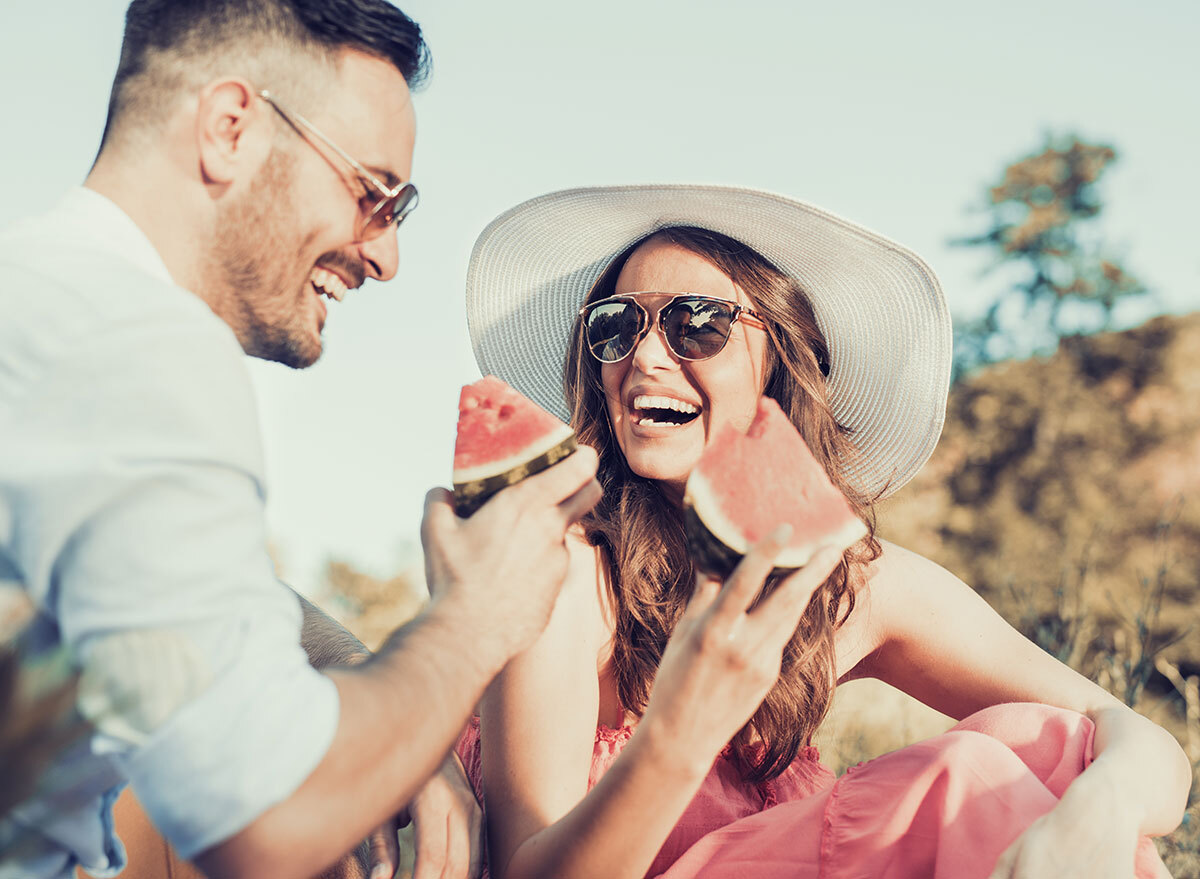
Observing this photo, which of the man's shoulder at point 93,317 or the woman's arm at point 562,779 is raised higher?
the man's shoulder at point 93,317

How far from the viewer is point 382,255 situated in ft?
9.16

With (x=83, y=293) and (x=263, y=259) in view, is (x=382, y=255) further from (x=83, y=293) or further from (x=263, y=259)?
(x=83, y=293)

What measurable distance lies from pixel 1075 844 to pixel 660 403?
1.94 metres

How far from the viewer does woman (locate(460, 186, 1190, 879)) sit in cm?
238

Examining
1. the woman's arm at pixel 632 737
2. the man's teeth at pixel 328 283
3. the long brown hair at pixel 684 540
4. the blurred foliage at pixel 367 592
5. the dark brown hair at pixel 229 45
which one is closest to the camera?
the woman's arm at pixel 632 737

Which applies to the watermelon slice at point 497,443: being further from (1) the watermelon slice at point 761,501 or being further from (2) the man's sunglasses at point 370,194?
(2) the man's sunglasses at point 370,194

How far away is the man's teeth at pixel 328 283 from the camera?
268cm

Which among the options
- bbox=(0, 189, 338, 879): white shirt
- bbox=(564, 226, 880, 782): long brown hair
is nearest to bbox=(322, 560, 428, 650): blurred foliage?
bbox=(564, 226, 880, 782): long brown hair

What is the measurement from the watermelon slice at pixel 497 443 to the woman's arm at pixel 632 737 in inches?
20.5

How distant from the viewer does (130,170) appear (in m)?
2.31

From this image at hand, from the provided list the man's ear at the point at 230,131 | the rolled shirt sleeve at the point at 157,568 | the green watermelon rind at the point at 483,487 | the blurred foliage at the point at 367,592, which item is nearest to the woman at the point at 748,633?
the green watermelon rind at the point at 483,487

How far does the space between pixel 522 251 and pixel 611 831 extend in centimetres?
273

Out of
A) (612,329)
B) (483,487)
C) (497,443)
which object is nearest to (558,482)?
(483,487)

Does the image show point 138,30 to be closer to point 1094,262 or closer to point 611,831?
point 611,831
